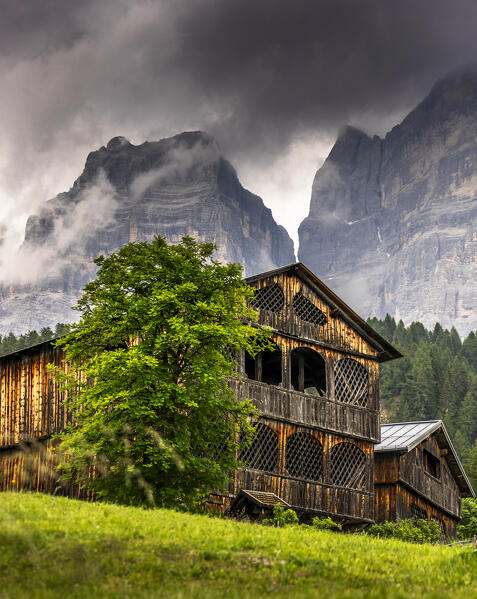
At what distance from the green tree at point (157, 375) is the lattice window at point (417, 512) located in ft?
59.5

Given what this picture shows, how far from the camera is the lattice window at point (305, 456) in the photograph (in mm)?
38406

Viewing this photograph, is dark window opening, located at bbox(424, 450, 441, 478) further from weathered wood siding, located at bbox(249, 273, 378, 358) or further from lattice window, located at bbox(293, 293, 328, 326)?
lattice window, located at bbox(293, 293, 328, 326)

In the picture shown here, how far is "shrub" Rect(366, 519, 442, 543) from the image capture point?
1405 inches

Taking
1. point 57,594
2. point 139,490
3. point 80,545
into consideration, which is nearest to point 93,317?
point 139,490

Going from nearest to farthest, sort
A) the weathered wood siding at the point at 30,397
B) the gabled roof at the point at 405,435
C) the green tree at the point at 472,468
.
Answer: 1. the weathered wood siding at the point at 30,397
2. the gabled roof at the point at 405,435
3. the green tree at the point at 472,468

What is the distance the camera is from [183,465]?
81.4 feet

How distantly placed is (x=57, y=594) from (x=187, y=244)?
17.5 metres

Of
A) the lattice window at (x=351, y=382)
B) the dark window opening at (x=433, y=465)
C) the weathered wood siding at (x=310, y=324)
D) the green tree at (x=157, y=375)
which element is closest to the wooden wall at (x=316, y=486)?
the lattice window at (x=351, y=382)

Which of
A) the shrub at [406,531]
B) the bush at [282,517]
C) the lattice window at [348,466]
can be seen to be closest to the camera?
the bush at [282,517]

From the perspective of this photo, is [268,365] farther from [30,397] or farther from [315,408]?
[30,397]

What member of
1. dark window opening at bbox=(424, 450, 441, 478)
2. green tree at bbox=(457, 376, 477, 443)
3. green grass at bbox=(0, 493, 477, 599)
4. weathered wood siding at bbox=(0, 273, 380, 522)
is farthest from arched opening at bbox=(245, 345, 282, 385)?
green tree at bbox=(457, 376, 477, 443)

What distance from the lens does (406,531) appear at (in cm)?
3612

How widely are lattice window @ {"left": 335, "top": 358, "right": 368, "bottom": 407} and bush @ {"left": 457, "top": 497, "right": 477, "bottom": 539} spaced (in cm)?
1491

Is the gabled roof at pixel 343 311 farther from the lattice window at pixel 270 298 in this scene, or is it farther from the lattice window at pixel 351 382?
the lattice window at pixel 351 382
